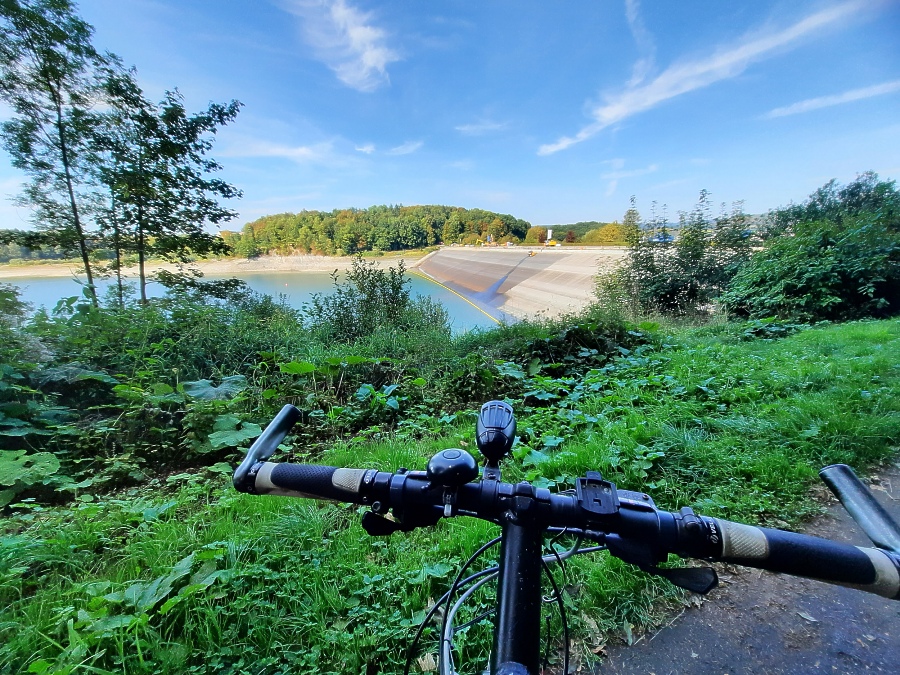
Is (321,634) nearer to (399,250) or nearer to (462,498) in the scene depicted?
(462,498)

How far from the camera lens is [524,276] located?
60.2 feet

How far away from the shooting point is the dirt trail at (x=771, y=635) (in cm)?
108

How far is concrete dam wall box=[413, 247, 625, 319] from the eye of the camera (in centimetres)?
1332

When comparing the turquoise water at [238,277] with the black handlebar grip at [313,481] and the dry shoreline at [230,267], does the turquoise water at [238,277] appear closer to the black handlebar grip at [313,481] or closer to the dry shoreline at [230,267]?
the dry shoreline at [230,267]

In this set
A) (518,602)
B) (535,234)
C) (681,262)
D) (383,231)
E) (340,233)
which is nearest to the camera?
(518,602)

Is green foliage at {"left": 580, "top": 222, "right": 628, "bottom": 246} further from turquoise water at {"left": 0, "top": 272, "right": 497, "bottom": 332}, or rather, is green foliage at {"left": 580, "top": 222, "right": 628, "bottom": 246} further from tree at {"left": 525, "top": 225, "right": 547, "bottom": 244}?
tree at {"left": 525, "top": 225, "right": 547, "bottom": 244}

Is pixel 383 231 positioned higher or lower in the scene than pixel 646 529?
higher

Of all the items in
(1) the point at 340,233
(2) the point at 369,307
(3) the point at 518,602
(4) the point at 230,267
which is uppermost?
(1) the point at 340,233

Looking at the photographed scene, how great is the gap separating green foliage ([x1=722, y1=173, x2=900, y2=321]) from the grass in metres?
6.66

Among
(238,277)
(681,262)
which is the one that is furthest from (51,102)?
(681,262)

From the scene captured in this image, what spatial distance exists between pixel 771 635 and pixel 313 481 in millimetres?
1624

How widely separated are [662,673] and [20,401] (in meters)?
4.75

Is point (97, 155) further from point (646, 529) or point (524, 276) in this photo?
point (524, 276)

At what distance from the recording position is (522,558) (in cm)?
53
